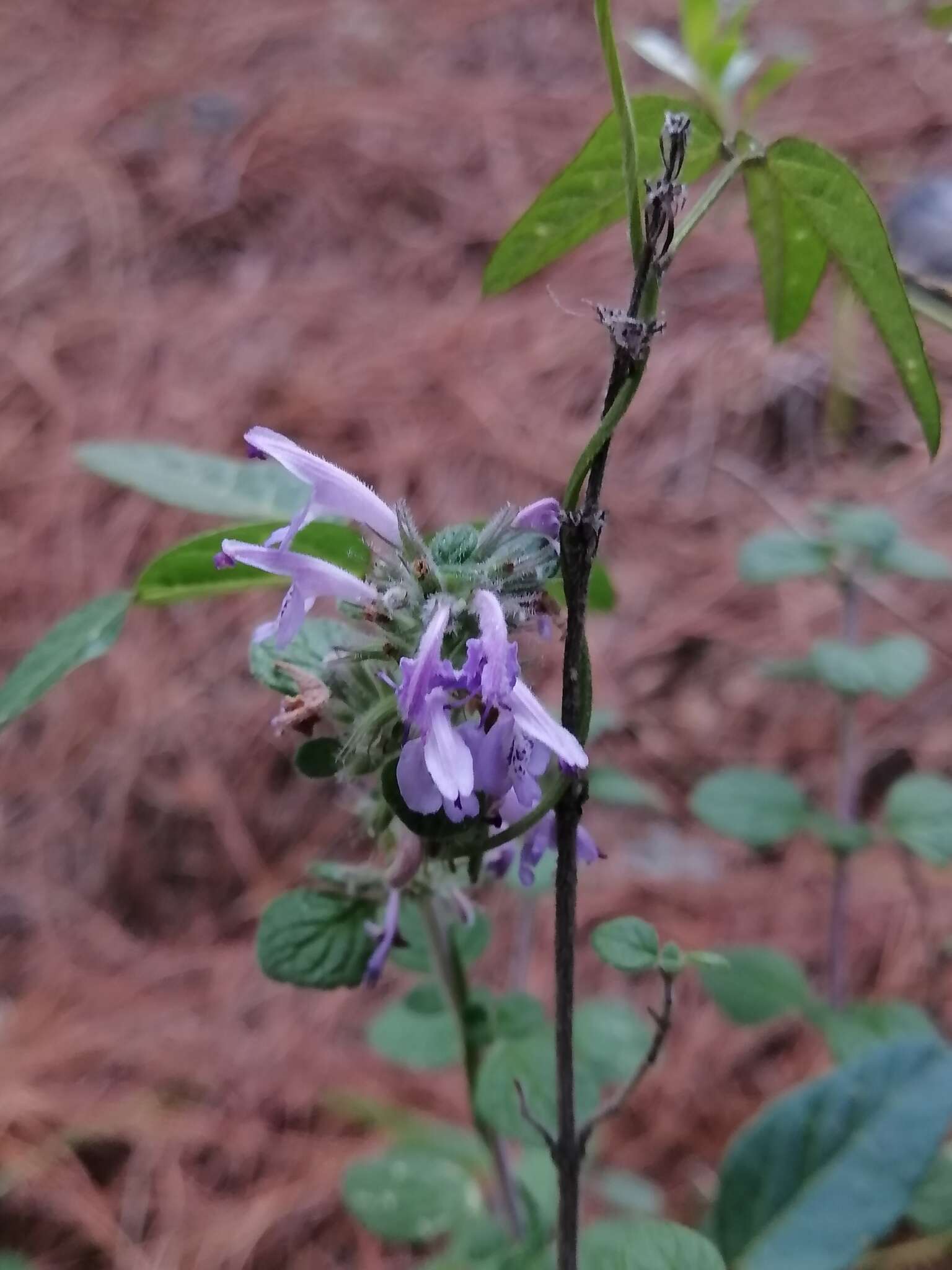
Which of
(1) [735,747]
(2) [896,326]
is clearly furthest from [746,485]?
(2) [896,326]

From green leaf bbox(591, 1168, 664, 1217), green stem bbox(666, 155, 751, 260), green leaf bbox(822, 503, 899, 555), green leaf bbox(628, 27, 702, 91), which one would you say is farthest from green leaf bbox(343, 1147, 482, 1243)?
green leaf bbox(628, 27, 702, 91)

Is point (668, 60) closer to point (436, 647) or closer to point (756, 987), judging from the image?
point (436, 647)

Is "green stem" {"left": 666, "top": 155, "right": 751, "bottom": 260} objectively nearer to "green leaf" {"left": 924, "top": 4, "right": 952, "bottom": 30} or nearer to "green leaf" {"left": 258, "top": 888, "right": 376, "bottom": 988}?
"green leaf" {"left": 924, "top": 4, "right": 952, "bottom": 30}

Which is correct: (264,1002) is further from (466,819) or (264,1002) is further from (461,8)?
(461,8)

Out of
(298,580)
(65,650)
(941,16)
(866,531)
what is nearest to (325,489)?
(298,580)

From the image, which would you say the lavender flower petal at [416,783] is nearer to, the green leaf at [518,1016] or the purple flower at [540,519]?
the purple flower at [540,519]

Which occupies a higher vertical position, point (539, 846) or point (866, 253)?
point (866, 253)

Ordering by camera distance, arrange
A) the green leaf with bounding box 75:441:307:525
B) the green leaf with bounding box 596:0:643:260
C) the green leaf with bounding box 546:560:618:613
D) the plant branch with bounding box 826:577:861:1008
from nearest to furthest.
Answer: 1. the green leaf with bounding box 596:0:643:260
2. the green leaf with bounding box 546:560:618:613
3. the green leaf with bounding box 75:441:307:525
4. the plant branch with bounding box 826:577:861:1008
